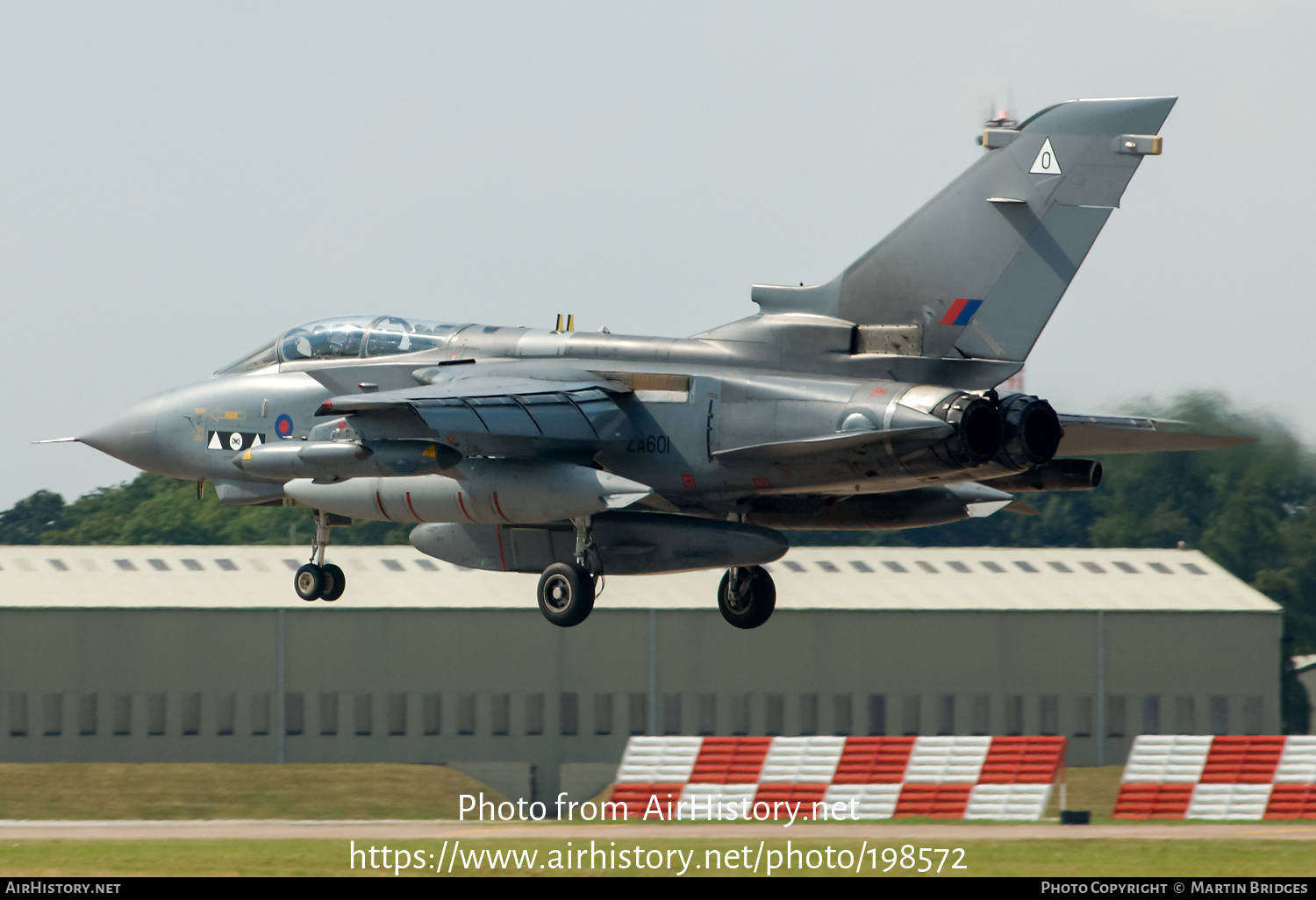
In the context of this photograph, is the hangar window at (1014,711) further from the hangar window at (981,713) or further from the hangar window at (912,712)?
the hangar window at (912,712)

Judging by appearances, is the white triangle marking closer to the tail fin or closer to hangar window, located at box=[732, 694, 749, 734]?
the tail fin

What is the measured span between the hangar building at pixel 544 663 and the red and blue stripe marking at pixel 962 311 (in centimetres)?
2049

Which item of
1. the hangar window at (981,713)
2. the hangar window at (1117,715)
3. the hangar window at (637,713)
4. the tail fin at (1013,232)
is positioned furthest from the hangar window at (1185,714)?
the tail fin at (1013,232)

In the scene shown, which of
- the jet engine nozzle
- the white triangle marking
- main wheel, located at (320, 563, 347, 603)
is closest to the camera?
the jet engine nozzle

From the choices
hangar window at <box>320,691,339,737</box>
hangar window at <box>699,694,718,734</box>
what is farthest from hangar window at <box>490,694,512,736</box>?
hangar window at <box>699,694,718,734</box>

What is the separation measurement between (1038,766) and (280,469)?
14.5m

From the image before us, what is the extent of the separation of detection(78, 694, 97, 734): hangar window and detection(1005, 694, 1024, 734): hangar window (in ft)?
68.7

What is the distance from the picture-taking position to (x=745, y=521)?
24438 millimetres

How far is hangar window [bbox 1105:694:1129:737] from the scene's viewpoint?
44031 millimetres

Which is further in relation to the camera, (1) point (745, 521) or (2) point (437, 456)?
(1) point (745, 521)

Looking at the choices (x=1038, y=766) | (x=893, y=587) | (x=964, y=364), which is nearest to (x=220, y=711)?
(x=893, y=587)

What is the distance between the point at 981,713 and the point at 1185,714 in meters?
5.16

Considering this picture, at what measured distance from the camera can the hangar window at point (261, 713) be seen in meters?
41.8

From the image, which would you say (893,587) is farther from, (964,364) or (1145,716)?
(964,364)
